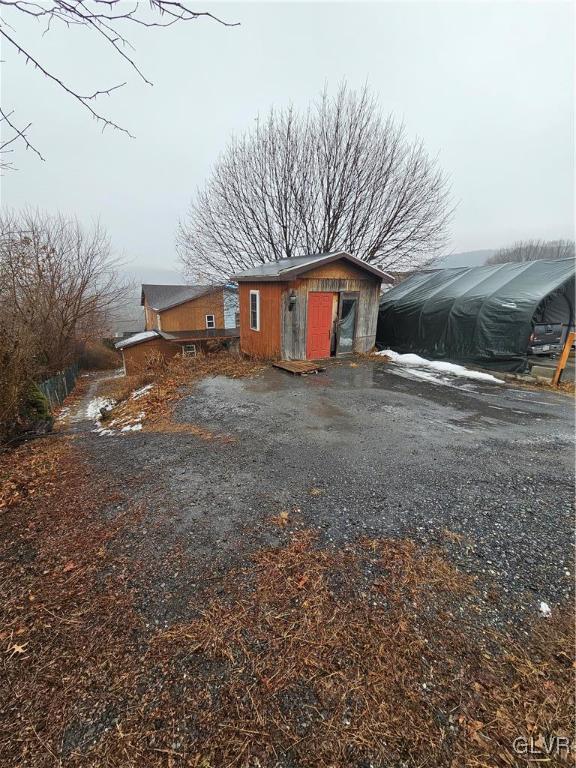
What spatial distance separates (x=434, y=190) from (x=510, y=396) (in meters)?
10.8

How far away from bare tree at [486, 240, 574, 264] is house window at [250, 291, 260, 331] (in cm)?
4336

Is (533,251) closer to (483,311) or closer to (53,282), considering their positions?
(483,311)

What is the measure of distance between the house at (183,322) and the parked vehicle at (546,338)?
1382 cm

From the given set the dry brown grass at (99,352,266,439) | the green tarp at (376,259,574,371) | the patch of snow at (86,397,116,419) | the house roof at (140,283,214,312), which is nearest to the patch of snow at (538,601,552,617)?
the dry brown grass at (99,352,266,439)

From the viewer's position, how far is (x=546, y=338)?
911 centimetres

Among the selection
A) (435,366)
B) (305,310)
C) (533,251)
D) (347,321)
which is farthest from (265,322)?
(533,251)

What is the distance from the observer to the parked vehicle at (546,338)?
8.87m

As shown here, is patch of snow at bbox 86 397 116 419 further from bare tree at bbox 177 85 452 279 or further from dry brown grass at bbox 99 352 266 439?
bare tree at bbox 177 85 452 279

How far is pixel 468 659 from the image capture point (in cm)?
182

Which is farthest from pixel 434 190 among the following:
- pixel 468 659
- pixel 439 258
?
pixel 468 659

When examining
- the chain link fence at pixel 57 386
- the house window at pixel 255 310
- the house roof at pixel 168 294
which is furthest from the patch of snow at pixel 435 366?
the house roof at pixel 168 294

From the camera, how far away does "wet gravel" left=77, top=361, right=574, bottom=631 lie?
246 centimetres

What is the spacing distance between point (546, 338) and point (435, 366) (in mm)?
3027

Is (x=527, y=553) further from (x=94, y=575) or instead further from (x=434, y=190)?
(x=434, y=190)
